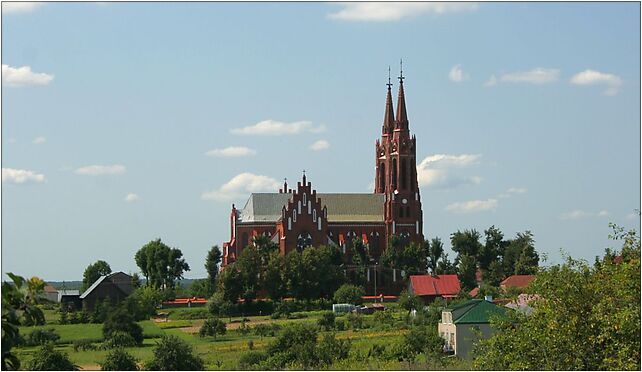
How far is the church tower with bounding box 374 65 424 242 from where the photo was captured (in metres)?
96.8

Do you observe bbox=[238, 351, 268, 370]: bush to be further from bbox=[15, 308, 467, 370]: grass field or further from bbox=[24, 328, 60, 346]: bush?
bbox=[24, 328, 60, 346]: bush

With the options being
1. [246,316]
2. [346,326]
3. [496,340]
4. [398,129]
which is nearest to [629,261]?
[496,340]

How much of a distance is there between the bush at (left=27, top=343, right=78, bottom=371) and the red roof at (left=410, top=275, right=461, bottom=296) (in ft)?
146

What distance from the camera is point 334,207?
99.4 metres

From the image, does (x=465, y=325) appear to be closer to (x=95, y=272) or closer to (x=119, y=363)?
(x=119, y=363)

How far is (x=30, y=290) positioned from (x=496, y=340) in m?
16.8

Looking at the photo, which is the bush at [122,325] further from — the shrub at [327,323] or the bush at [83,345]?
the shrub at [327,323]

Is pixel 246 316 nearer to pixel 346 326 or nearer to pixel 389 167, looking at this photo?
pixel 346 326

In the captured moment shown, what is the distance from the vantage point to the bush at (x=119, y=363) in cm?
3712

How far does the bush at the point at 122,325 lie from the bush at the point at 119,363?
32.6ft

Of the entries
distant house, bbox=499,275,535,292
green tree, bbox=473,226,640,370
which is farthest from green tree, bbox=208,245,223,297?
green tree, bbox=473,226,640,370

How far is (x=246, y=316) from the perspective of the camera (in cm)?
6844

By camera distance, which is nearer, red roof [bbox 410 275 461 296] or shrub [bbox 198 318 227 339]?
shrub [bbox 198 318 227 339]

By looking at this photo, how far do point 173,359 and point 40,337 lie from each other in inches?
463
